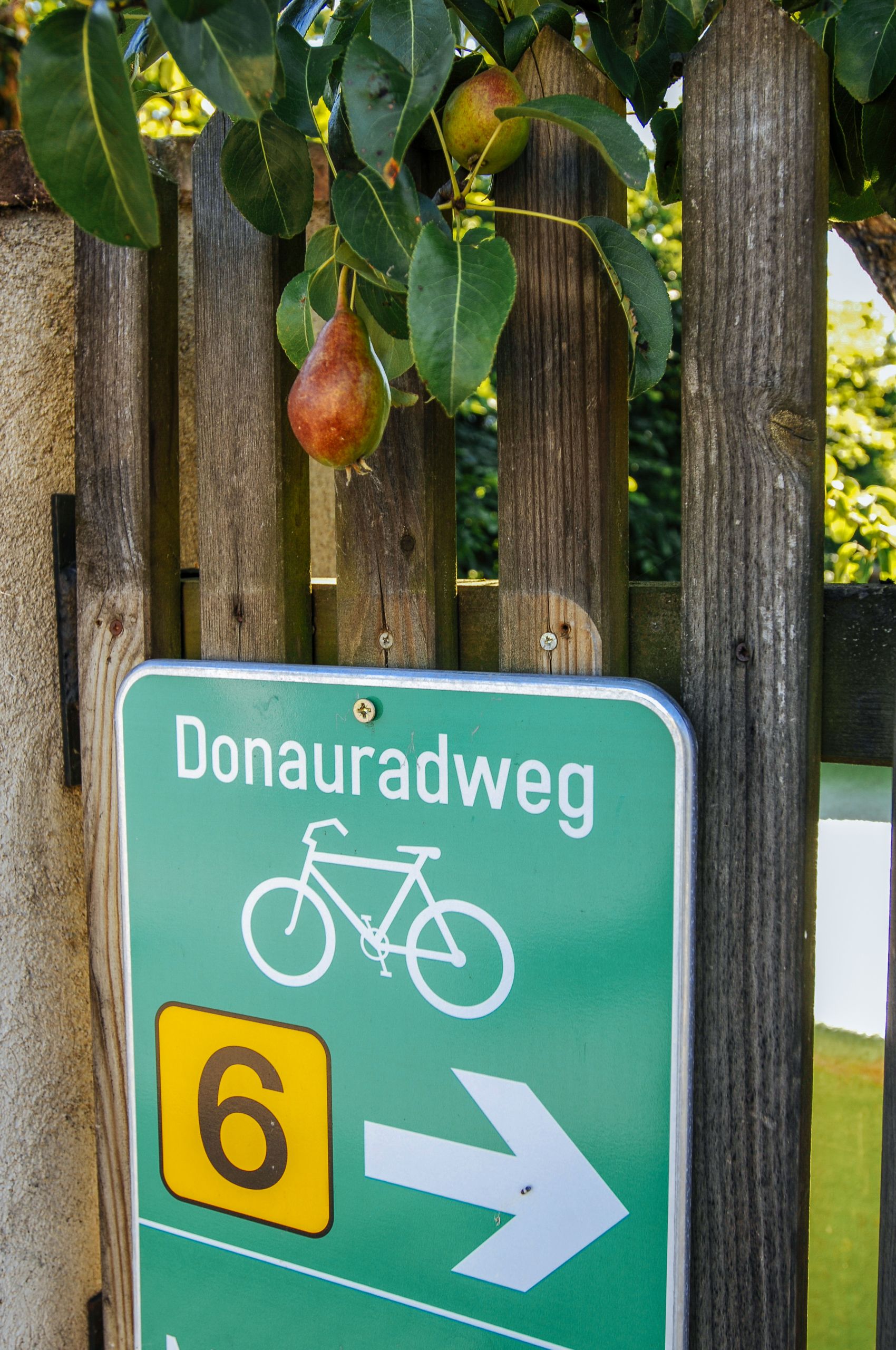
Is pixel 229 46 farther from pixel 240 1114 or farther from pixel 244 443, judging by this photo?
pixel 240 1114

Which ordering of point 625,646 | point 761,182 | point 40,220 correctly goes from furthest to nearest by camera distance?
point 40,220 < point 625,646 < point 761,182

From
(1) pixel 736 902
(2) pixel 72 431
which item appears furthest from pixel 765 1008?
(2) pixel 72 431

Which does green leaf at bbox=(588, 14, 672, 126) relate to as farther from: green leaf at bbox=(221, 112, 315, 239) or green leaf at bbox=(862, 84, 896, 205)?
green leaf at bbox=(221, 112, 315, 239)

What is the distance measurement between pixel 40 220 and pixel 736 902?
131cm

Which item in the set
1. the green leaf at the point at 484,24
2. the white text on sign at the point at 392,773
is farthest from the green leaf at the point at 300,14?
the white text on sign at the point at 392,773

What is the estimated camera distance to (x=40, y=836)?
142 centimetres

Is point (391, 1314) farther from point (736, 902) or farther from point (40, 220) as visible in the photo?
point (40, 220)

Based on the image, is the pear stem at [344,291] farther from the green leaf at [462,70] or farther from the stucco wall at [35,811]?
the stucco wall at [35,811]

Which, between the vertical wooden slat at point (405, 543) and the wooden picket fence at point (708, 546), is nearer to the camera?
the wooden picket fence at point (708, 546)

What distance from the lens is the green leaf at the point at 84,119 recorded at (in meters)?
0.75

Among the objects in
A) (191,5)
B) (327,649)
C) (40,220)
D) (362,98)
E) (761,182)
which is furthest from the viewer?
(40,220)

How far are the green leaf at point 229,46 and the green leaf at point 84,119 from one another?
47 mm

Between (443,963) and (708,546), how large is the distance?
0.53 m

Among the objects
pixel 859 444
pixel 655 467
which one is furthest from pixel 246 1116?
pixel 655 467
